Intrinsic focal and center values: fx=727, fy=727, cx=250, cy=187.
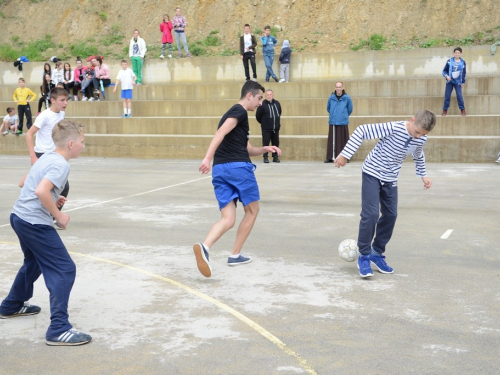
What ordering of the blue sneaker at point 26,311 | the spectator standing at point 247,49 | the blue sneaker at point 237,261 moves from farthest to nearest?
1. the spectator standing at point 247,49
2. the blue sneaker at point 237,261
3. the blue sneaker at point 26,311

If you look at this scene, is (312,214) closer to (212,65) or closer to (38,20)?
(212,65)

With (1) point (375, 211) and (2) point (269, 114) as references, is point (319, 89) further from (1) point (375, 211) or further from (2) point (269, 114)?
(1) point (375, 211)

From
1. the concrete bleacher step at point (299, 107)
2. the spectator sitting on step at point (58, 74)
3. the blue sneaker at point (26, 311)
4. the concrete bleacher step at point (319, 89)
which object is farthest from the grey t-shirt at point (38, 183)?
the spectator sitting on step at point (58, 74)

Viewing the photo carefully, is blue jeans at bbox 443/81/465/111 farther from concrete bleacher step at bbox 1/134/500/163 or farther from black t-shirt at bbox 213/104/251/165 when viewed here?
black t-shirt at bbox 213/104/251/165

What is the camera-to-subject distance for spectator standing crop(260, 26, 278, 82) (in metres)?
23.6

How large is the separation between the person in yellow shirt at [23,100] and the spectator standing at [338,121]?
10342mm

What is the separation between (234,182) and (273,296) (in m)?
1.41

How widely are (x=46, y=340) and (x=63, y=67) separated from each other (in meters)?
21.4

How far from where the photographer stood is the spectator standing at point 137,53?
83.5 feet

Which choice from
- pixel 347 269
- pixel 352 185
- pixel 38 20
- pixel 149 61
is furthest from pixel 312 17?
pixel 347 269

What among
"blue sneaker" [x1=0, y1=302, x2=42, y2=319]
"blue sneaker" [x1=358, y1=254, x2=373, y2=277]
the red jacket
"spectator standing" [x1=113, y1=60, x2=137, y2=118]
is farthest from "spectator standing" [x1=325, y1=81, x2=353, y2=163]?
"blue sneaker" [x1=0, y1=302, x2=42, y2=319]

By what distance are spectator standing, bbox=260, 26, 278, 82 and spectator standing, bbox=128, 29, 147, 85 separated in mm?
4588

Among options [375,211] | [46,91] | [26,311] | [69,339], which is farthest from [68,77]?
[69,339]

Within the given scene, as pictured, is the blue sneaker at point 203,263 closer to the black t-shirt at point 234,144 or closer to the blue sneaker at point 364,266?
the black t-shirt at point 234,144
